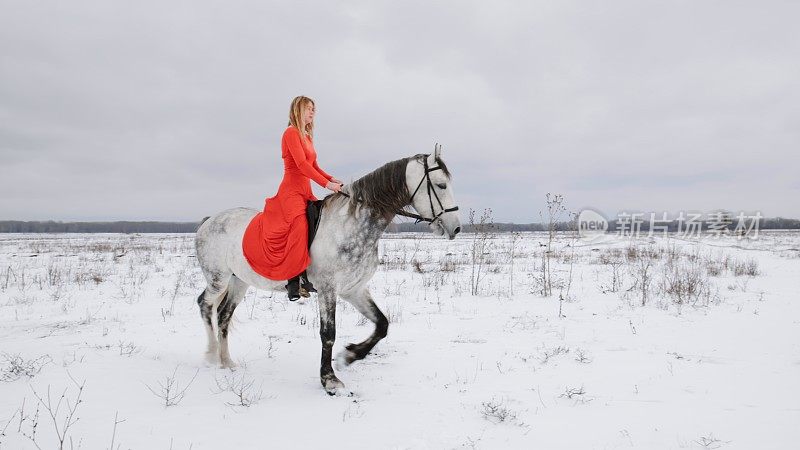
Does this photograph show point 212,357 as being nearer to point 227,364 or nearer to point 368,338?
point 227,364

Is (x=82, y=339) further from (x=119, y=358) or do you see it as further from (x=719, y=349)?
(x=719, y=349)

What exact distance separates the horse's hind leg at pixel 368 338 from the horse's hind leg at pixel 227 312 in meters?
1.53

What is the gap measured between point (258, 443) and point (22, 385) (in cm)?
270

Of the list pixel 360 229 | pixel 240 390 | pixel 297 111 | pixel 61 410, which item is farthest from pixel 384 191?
pixel 61 410

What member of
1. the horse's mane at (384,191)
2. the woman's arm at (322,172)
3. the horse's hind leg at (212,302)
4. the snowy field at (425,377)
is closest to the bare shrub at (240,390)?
the snowy field at (425,377)

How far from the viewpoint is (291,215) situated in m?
4.30

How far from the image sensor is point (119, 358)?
480 centimetres

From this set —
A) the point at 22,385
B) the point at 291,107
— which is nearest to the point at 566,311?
the point at 291,107

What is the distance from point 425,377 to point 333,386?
1.06 metres

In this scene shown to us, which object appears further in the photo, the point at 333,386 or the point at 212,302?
the point at 212,302

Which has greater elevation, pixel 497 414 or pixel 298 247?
pixel 298 247

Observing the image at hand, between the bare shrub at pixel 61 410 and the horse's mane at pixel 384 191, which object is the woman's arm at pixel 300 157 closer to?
the horse's mane at pixel 384 191

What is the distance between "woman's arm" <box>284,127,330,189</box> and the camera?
4152 millimetres

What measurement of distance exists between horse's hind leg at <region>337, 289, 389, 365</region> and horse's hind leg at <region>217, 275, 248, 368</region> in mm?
1529
